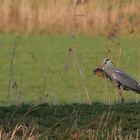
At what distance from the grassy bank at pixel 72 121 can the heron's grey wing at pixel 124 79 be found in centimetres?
42

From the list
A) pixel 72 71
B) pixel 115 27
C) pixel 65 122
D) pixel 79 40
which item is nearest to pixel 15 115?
pixel 65 122

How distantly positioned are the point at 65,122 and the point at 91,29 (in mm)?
13702

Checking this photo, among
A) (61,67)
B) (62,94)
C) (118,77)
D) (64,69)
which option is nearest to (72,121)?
(118,77)

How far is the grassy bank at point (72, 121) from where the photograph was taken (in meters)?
7.27

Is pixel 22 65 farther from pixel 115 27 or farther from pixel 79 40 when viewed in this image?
pixel 115 27

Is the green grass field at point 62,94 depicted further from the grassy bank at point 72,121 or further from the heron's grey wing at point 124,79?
the heron's grey wing at point 124,79

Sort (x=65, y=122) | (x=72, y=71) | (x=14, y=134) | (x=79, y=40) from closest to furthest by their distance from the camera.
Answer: (x=14, y=134) < (x=65, y=122) < (x=72, y=71) < (x=79, y=40)

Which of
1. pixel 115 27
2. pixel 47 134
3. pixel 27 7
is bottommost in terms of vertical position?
pixel 47 134

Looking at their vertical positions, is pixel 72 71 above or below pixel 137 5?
below

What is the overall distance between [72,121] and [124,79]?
59.1 inches

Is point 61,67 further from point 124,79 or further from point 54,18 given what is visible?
point 124,79

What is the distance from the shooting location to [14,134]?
7191mm

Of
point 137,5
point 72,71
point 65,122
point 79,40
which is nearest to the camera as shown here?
point 65,122

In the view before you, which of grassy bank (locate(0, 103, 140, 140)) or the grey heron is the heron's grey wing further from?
grassy bank (locate(0, 103, 140, 140))
